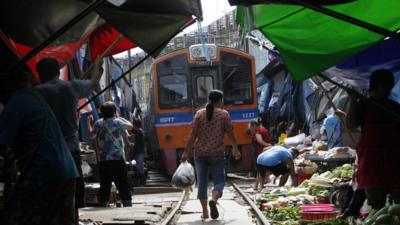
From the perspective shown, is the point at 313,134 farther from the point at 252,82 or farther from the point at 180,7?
the point at 180,7

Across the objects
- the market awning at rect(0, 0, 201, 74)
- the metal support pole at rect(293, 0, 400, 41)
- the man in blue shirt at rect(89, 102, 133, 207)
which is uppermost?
the market awning at rect(0, 0, 201, 74)

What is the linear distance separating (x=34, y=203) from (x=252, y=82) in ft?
43.2

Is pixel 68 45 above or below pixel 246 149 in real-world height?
above

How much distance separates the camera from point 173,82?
17.4 m

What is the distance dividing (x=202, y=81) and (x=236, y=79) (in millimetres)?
953

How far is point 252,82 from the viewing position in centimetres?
1761

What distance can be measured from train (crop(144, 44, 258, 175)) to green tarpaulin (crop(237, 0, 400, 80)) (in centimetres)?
1128

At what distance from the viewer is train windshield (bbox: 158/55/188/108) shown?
677 inches

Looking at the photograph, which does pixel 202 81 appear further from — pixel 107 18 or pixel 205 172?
pixel 107 18

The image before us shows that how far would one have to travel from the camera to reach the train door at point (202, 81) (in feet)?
56.8

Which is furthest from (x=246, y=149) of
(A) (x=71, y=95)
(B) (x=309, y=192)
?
(A) (x=71, y=95)

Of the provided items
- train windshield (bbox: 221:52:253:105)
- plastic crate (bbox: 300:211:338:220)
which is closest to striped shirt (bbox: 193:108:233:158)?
plastic crate (bbox: 300:211:338:220)

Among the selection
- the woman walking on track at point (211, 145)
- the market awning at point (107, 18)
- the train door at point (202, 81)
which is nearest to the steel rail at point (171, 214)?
the woman walking on track at point (211, 145)

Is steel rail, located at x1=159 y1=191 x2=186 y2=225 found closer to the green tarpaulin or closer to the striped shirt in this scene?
the striped shirt
